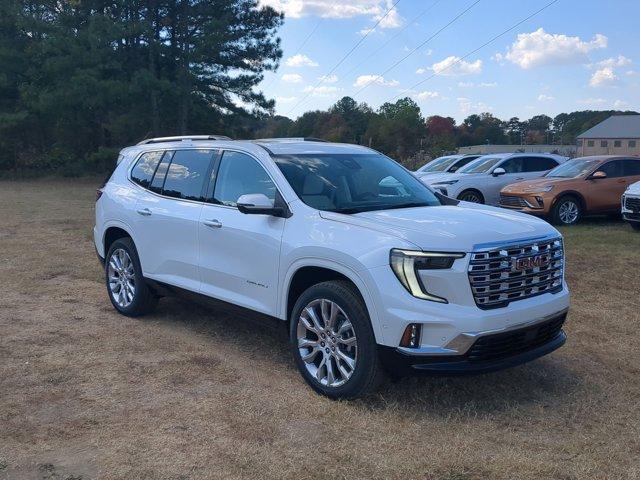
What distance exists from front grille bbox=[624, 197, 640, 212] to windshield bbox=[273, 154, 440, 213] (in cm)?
779

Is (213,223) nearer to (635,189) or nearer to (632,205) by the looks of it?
(632,205)

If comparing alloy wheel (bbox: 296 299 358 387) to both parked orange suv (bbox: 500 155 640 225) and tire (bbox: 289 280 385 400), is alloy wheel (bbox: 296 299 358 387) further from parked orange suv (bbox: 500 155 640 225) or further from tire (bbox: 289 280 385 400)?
parked orange suv (bbox: 500 155 640 225)

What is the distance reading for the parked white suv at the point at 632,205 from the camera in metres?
12.2

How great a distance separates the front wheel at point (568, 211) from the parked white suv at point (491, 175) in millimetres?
2089

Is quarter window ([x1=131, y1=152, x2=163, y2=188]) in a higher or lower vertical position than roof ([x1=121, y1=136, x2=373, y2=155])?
lower

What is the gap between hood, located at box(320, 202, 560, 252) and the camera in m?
4.37

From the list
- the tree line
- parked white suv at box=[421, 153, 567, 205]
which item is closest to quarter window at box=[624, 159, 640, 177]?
parked white suv at box=[421, 153, 567, 205]

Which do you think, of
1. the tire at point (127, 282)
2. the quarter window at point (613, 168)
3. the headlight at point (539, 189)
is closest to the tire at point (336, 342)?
the tire at point (127, 282)

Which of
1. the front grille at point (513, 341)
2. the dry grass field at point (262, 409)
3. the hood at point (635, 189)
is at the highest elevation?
the hood at point (635, 189)

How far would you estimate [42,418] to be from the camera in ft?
14.6

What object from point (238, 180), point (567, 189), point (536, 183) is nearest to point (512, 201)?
point (536, 183)

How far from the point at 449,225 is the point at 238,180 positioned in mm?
2028

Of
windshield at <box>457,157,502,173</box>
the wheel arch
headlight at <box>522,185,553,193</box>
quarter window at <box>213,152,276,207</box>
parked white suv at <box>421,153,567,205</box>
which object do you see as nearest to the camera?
the wheel arch

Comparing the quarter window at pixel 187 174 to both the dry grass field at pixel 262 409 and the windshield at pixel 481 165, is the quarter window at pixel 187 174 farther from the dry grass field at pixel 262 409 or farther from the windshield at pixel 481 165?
the windshield at pixel 481 165
